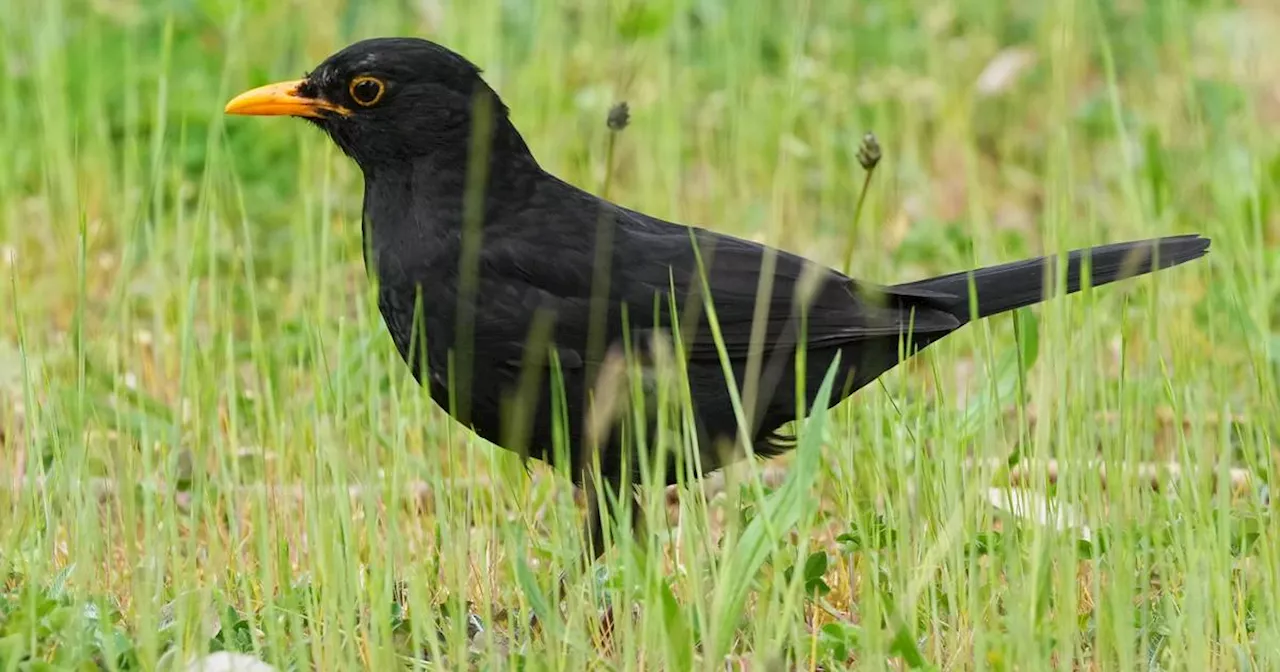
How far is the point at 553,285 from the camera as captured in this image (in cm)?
402

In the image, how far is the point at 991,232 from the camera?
5.72 metres

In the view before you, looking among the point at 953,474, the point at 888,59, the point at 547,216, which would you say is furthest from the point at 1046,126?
the point at 953,474

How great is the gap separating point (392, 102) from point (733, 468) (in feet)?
4.37

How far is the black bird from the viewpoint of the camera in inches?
154

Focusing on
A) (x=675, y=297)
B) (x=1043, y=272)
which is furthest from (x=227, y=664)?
(x=1043, y=272)

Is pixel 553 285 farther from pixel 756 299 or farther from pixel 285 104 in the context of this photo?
pixel 285 104

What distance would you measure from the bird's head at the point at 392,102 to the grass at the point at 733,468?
0.50 ft

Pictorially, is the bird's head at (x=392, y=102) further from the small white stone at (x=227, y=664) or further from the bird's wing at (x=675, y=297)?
the small white stone at (x=227, y=664)

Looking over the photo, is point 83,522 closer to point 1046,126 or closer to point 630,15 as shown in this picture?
point 630,15

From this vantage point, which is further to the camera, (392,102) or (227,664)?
(392,102)

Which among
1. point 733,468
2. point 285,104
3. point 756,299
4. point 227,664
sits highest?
point 285,104

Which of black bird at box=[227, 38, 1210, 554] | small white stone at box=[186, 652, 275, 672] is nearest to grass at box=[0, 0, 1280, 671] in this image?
small white stone at box=[186, 652, 275, 672]

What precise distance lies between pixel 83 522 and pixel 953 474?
149 cm

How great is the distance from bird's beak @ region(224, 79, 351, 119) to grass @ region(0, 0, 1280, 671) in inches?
2.7
